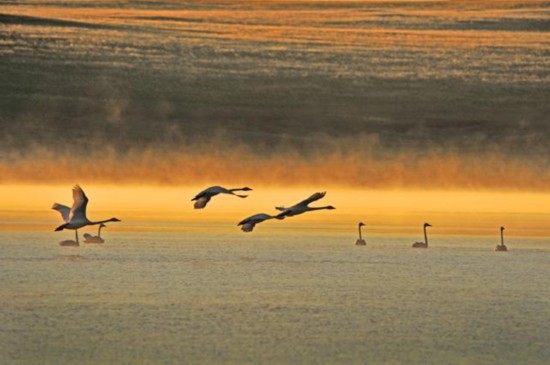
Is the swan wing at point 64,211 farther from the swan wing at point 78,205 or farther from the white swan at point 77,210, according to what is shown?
the swan wing at point 78,205

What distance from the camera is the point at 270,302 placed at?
127 feet

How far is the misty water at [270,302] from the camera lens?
3142 centimetres

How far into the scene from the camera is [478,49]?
3730 inches

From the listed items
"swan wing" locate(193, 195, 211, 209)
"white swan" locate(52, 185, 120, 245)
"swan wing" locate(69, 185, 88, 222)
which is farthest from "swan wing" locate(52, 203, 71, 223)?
"swan wing" locate(193, 195, 211, 209)

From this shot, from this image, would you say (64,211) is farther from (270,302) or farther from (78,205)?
(270,302)

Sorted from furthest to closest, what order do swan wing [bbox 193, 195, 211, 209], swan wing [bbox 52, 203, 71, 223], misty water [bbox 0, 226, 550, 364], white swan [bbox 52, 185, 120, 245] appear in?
swan wing [bbox 52, 203, 71, 223] → white swan [bbox 52, 185, 120, 245] → swan wing [bbox 193, 195, 211, 209] → misty water [bbox 0, 226, 550, 364]

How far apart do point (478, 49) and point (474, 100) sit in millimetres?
7885

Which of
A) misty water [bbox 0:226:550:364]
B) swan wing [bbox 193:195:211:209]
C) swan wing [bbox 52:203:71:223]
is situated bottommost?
misty water [bbox 0:226:550:364]

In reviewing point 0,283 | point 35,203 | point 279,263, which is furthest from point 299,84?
point 0,283

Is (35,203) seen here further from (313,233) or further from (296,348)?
(296,348)

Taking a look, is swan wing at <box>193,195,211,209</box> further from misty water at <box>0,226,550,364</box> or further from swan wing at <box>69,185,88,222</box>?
swan wing at <box>69,185,88,222</box>

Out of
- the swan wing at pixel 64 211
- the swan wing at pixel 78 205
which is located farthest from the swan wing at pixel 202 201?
the swan wing at pixel 64 211

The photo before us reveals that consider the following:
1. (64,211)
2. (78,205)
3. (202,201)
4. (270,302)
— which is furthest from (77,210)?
(270,302)

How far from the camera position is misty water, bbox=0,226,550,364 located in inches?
1237
